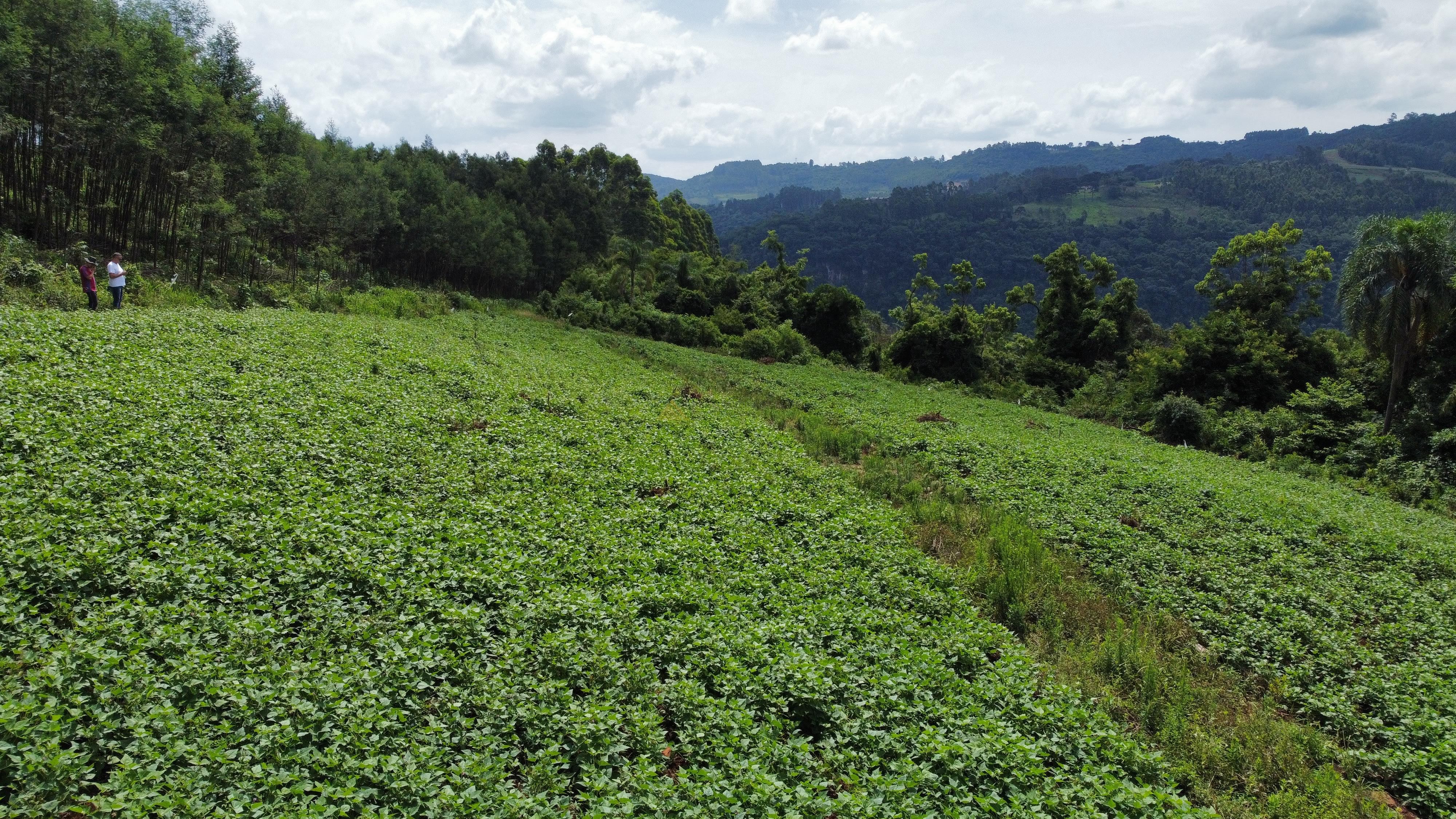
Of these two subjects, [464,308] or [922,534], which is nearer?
[922,534]

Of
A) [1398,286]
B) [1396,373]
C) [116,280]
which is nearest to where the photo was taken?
[116,280]

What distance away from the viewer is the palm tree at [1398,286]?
2650cm

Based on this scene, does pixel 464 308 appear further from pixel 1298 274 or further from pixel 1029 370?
pixel 1298 274

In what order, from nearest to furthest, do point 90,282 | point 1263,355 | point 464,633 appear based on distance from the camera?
point 464,633, point 90,282, point 1263,355

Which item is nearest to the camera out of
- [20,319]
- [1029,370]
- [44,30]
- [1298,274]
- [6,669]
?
[6,669]

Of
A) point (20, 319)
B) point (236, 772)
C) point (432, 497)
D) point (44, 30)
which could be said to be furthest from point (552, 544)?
point (44, 30)

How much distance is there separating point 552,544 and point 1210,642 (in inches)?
376

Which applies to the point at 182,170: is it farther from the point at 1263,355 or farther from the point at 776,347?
the point at 1263,355

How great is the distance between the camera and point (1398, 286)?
2739cm

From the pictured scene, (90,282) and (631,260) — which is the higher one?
(631,260)

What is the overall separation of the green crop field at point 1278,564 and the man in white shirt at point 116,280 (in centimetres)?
2132

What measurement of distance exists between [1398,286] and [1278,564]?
2387 cm

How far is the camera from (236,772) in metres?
4.46

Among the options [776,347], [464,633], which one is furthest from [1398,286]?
[464,633]
